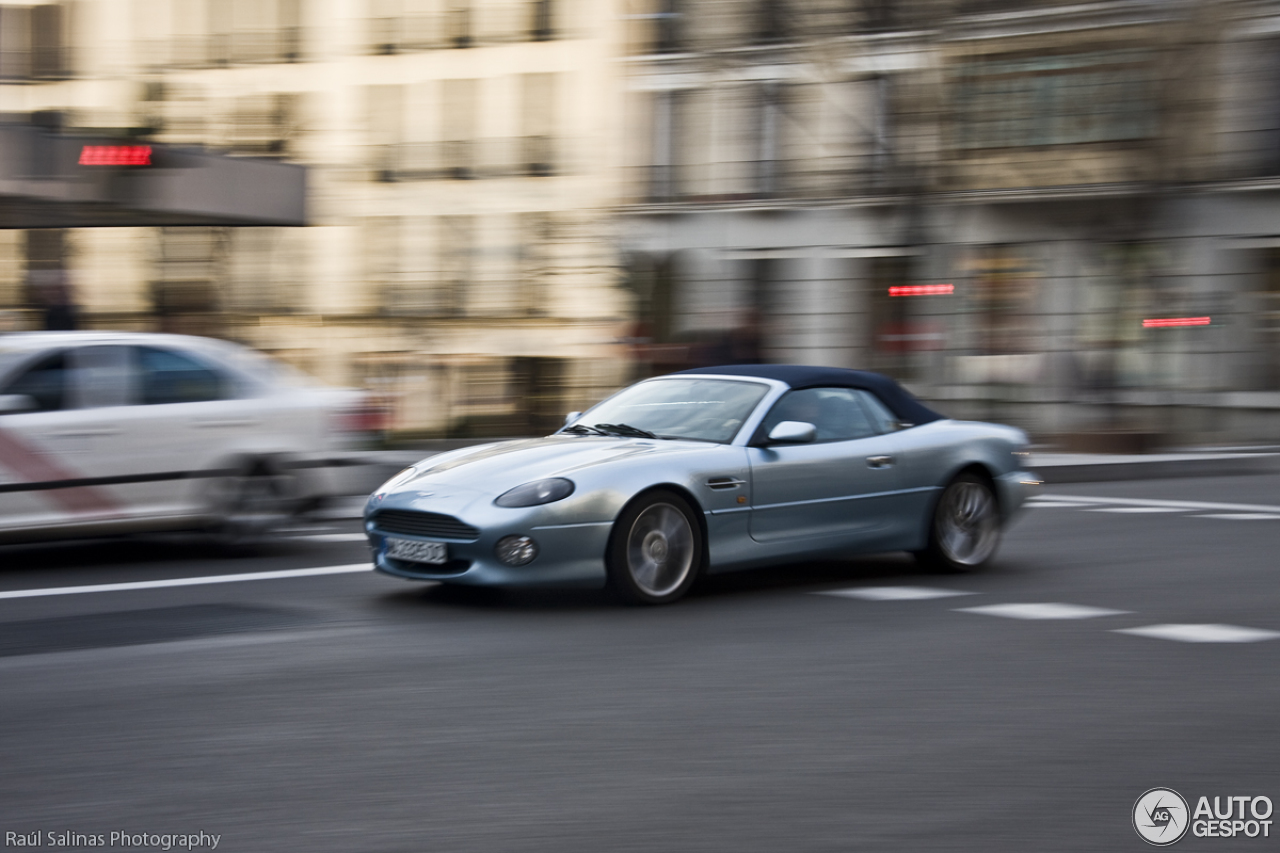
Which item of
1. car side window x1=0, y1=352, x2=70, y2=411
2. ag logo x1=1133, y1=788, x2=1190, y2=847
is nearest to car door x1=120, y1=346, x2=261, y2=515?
car side window x1=0, y1=352, x2=70, y2=411

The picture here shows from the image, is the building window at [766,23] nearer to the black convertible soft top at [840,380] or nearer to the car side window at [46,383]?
the black convertible soft top at [840,380]

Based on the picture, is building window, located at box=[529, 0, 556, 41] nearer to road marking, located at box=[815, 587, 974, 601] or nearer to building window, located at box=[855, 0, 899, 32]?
building window, located at box=[855, 0, 899, 32]

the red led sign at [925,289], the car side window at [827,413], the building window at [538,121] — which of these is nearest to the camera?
the car side window at [827,413]

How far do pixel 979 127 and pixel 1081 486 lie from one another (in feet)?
41.8

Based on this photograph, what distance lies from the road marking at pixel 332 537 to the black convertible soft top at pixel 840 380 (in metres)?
3.20

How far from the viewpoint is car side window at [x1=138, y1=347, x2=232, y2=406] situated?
35.5 feet

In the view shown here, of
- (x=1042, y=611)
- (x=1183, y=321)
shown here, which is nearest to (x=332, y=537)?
(x=1042, y=611)

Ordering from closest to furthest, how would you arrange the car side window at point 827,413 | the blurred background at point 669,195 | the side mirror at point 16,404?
the car side window at point 827,413
the side mirror at point 16,404
the blurred background at point 669,195

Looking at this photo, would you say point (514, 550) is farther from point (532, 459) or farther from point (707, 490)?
point (707, 490)

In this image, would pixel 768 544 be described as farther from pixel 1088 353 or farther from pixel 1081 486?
pixel 1088 353

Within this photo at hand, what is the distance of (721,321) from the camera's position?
1844 centimetres

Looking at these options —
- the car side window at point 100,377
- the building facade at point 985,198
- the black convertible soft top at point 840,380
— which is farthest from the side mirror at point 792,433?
the building facade at point 985,198

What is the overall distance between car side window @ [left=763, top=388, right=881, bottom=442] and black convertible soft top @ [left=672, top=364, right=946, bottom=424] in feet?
0.19

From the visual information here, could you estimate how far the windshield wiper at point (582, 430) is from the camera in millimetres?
9633
